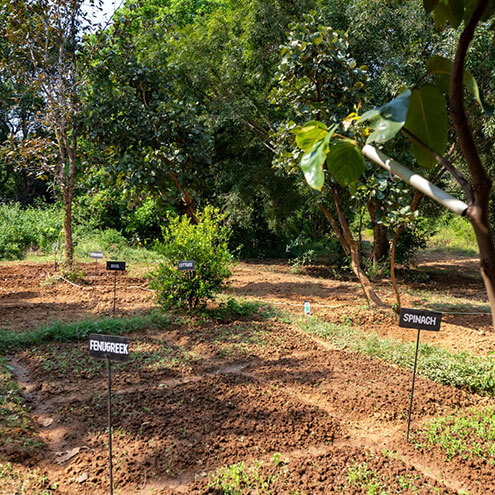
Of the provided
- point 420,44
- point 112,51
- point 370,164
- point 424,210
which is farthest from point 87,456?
point 424,210

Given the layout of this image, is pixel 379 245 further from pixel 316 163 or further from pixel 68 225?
pixel 316 163

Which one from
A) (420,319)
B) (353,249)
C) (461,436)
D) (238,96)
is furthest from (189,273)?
(238,96)

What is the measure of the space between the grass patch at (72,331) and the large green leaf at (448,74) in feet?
17.2

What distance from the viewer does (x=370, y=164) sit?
18.5ft

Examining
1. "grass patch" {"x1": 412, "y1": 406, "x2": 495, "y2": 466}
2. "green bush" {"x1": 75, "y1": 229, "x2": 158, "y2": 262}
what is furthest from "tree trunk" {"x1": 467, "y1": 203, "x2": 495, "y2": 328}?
"green bush" {"x1": 75, "y1": 229, "x2": 158, "y2": 262}

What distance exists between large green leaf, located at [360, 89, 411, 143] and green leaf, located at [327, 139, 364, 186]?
0.12 meters

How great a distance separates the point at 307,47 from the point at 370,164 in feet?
5.36

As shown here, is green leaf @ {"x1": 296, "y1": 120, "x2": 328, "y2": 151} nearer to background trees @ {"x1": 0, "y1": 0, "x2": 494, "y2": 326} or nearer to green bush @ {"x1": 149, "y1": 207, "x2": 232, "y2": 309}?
background trees @ {"x1": 0, "y1": 0, "x2": 494, "y2": 326}

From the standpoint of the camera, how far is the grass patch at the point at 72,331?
521 centimetres

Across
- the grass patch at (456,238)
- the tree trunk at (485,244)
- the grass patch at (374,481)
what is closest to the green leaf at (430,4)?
the tree trunk at (485,244)

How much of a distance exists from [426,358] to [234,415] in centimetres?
238

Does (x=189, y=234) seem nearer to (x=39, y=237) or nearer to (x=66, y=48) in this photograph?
(x=66, y=48)

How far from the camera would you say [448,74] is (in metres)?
0.70

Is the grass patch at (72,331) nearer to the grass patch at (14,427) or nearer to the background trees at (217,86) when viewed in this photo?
the grass patch at (14,427)
